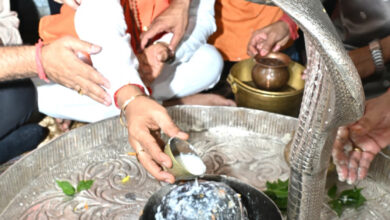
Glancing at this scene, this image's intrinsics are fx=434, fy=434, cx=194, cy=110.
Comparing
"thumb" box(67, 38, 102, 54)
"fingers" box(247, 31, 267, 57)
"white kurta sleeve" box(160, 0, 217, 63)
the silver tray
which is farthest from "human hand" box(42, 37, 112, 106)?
"fingers" box(247, 31, 267, 57)

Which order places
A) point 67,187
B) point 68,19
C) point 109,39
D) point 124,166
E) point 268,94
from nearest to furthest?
1. point 67,187
2. point 124,166
3. point 109,39
4. point 68,19
5. point 268,94

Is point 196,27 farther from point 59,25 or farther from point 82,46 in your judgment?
point 82,46

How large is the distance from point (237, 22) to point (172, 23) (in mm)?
682

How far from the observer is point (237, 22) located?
7.37 feet

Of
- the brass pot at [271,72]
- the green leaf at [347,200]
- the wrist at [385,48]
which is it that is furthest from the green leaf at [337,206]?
the wrist at [385,48]

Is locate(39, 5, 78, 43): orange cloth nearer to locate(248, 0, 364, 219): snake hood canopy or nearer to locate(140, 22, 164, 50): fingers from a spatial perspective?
locate(140, 22, 164, 50): fingers

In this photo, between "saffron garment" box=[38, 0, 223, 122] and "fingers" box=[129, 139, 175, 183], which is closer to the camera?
"fingers" box=[129, 139, 175, 183]

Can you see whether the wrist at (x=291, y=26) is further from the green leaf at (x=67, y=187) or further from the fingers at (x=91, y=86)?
the green leaf at (x=67, y=187)

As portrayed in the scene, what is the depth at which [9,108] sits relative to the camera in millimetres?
1651

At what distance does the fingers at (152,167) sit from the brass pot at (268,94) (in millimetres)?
842

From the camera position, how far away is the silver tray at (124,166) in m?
1.03

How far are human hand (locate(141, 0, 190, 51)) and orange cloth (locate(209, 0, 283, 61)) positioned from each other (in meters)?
0.59

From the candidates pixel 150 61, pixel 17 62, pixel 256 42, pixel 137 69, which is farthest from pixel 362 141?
pixel 17 62

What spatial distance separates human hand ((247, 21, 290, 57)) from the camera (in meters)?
1.94
